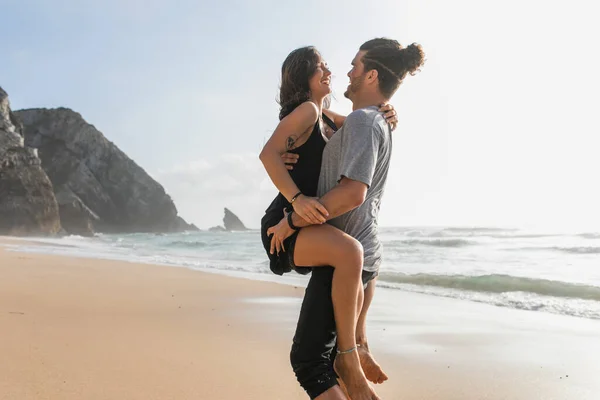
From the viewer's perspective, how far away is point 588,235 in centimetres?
2114

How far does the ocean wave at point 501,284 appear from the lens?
809 cm

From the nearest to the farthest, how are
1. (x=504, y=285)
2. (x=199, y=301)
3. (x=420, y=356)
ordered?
(x=420, y=356)
(x=199, y=301)
(x=504, y=285)

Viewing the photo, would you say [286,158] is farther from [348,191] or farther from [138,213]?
[138,213]

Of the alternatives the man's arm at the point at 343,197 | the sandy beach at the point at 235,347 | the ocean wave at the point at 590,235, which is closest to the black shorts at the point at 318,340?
the man's arm at the point at 343,197

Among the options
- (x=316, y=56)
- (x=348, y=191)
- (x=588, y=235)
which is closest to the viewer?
(x=348, y=191)

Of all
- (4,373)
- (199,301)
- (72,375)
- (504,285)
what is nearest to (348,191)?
(72,375)

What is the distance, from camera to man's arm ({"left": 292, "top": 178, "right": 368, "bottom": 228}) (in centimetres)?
190

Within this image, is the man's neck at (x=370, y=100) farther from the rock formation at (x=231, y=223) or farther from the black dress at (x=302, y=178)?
the rock formation at (x=231, y=223)

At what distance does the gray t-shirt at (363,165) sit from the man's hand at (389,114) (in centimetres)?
4

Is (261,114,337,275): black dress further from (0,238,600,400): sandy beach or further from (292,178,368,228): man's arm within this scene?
(0,238,600,400): sandy beach

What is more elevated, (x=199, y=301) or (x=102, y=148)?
(x=102, y=148)

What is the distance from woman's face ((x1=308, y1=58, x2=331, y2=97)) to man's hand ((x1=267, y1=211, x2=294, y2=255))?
0.51m

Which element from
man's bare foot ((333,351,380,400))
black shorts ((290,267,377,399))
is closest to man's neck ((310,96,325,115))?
black shorts ((290,267,377,399))

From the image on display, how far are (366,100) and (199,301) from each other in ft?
17.0
